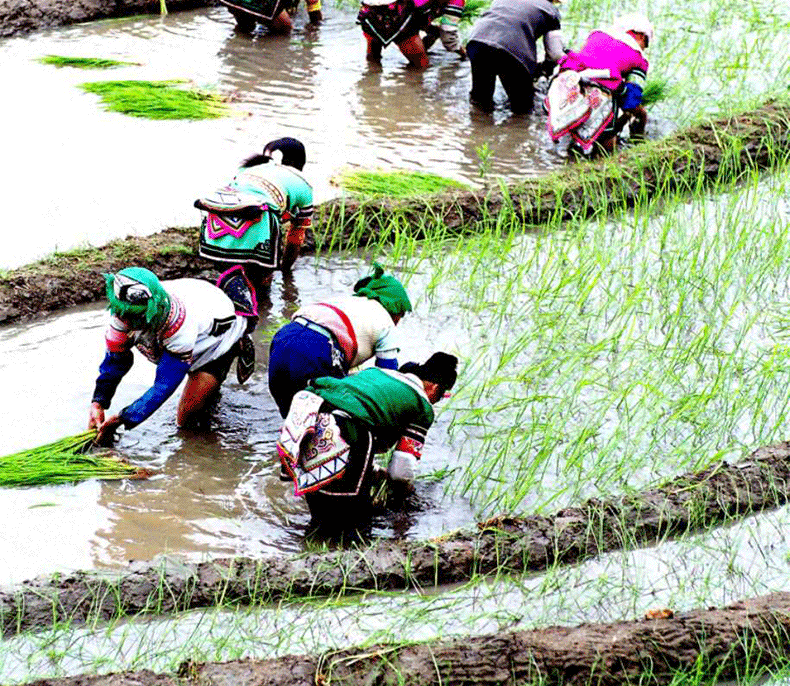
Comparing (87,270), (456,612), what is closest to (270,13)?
(87,270)

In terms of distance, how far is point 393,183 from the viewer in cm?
639

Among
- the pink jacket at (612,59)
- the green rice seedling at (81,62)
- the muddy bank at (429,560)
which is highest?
the pink jacket at (612,59)

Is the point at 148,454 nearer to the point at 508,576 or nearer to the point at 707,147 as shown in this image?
the point at 508,576

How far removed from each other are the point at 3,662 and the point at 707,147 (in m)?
4.69

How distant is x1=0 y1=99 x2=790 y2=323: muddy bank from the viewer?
17.6ft

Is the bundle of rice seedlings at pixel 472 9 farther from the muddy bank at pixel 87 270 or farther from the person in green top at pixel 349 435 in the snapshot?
the person in green top at pixel 349 435

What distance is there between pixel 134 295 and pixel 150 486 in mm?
653

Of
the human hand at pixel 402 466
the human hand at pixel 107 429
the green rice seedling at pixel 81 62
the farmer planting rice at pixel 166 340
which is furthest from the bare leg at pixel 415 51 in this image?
the human hand at pixel 402 466

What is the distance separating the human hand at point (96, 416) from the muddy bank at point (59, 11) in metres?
4.95

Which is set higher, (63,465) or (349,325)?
(349,325)

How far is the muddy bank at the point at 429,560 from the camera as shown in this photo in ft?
11.7

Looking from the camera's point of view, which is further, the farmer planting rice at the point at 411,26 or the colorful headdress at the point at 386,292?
the farmer planting rice at the point at 411,26

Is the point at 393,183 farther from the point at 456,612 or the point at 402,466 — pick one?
the point at 456,612

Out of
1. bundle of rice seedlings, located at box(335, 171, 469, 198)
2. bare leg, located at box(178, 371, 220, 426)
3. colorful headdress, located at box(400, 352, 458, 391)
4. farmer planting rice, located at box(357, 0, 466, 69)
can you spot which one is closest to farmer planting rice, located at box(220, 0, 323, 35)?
farmer planting rice, located at box(357, 0, 466, 69)
